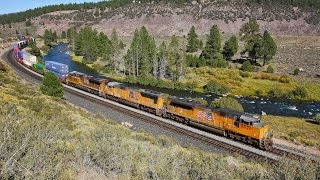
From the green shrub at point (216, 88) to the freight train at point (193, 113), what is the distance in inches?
1001

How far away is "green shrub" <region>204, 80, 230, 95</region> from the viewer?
76.8 meters

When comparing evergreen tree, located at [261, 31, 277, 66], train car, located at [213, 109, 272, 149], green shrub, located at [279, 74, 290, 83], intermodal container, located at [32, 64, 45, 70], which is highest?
evergreen tree, located at [261, 31, 277, 66]

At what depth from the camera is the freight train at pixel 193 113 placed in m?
37.4

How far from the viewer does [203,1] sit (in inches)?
7549

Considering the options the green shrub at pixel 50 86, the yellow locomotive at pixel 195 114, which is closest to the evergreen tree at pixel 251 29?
the yellow locomotive at pixel 195 114

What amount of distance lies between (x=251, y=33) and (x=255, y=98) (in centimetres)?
4860

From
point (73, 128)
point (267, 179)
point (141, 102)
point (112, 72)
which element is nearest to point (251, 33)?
point (112, 72)

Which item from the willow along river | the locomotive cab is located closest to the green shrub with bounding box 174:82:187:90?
the willow along river

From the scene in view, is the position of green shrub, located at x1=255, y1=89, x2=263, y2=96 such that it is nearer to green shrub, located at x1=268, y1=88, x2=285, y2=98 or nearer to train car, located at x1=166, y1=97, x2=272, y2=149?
green shrub, located at x1=268, y1=88, x2=285, y2=98

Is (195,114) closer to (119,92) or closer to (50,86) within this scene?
(119,92)

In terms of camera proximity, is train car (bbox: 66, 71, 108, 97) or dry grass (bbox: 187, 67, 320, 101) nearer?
train car (bbox: 66, 71, 108, 97)

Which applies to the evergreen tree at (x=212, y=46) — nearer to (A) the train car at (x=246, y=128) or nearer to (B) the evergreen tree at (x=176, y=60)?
(B) the evergreen tree at (x=176, y=60)

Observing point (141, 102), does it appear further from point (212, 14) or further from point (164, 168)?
point (212, 14)

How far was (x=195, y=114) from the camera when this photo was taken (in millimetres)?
43906
